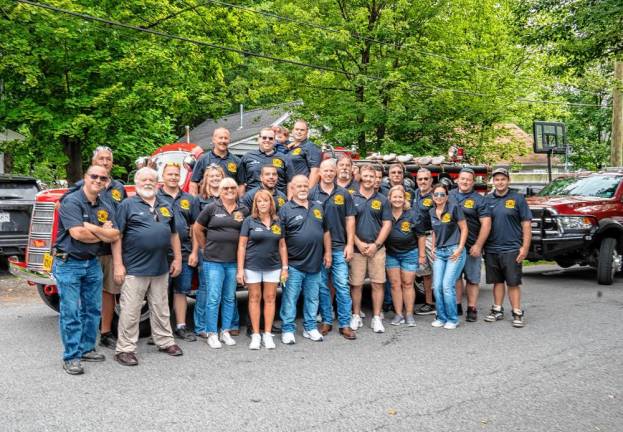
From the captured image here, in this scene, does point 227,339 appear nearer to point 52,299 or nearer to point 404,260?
point 404,260

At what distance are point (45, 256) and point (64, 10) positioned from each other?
737cm

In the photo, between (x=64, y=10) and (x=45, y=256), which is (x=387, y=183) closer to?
(x=45, y=256)

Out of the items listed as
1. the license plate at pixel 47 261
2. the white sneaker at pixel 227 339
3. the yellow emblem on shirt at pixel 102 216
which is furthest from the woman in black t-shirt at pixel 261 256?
the license plate at pixel 47 261

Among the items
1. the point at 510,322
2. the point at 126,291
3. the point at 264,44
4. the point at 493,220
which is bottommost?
the point at 510,322

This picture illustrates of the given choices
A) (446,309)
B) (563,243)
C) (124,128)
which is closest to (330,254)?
(446,309)

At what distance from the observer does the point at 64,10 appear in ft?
40.7

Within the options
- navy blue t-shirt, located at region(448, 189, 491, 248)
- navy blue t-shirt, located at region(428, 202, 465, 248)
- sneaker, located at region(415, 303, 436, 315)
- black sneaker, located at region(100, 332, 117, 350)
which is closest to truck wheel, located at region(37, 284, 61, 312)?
black sneaker, located at region(100, 332, 117, 350)

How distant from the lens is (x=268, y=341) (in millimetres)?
6516

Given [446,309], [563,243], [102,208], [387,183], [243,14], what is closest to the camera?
[102,208]

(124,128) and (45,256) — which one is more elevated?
(124,128)

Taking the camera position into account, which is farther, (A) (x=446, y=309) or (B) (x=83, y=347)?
(A) (x=446, y=309)

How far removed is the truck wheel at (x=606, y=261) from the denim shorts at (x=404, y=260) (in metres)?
4.95

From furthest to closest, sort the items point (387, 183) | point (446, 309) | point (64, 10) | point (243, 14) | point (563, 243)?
point (243, 14)
point (64, 10)
point (563, 243)
point (387, 183)
point (446, 309)

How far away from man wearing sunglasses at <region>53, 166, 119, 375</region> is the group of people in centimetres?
1
